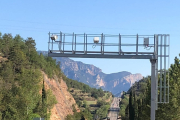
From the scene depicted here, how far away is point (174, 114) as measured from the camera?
38.5 metres

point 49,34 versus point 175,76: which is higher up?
point 49,34

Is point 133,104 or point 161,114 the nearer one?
point 161,114

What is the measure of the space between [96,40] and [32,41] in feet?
223

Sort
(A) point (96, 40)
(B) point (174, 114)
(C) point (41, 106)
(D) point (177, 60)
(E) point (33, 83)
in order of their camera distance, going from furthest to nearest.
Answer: (E) point (33, 83) < (C) point (41, 106) < (D) point (177, 60) < (B) point (174, 114) < (A) point (96, 40)

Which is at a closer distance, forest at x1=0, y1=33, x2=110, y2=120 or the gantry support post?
the gantry support post

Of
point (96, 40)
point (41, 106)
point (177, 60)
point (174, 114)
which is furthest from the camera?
point (41, 106)

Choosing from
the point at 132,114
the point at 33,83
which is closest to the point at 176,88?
the point at 33,83

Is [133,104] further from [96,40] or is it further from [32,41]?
[96,40]

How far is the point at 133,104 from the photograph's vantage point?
245 ft

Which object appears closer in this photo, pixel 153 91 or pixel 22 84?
pixel 153 91

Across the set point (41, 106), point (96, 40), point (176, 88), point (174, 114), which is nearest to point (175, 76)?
point (176, 88)

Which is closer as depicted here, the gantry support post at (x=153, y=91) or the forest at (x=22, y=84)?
the gantry support post at (x=153, y=91)

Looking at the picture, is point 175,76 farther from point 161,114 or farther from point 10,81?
point 10,81

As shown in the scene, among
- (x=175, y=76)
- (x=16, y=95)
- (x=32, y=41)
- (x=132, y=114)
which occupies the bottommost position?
(x=132, y=114)
